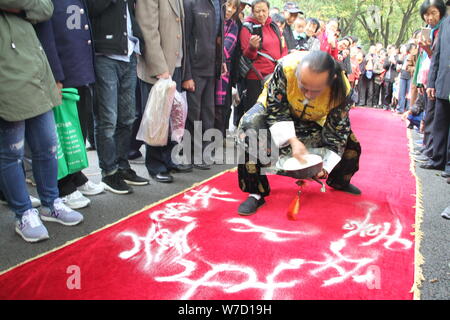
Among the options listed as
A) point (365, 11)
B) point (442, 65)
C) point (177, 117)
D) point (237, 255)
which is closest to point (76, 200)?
point (177, 117)

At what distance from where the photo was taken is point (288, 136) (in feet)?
7.54

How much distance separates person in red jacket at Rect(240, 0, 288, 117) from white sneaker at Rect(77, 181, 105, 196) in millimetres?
1963

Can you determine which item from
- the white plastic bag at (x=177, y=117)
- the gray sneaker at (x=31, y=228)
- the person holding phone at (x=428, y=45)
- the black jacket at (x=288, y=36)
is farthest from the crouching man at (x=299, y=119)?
the black jacket at (x=288, y=36)

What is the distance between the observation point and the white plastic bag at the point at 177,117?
3.05 meters

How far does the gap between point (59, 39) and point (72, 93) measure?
31 cm

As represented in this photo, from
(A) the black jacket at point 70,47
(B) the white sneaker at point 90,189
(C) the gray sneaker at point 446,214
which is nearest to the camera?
(A) the black jacket at point 70,47

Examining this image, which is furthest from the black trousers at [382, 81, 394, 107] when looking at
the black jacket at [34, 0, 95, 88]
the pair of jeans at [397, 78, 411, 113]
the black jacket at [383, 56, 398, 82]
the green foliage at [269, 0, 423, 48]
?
the black jacket at [34, 0, 95, 88]

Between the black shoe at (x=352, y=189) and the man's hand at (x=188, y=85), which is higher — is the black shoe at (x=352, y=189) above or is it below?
below

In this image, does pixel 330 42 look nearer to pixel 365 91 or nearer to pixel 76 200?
pixel 76 200

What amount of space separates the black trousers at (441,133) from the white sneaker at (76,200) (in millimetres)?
3271

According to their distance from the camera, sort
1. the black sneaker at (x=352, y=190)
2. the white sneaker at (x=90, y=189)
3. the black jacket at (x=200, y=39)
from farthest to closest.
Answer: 1. the black jacket at (x=200, y=39)
2. the black sneaker at (x=352, y=190)
3. the white sneaker at (x=90, y=189)

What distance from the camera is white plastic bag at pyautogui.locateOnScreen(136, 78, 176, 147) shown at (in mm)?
2775

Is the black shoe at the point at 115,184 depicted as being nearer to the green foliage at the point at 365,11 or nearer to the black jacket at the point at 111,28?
the black jacket at the point at 111,28

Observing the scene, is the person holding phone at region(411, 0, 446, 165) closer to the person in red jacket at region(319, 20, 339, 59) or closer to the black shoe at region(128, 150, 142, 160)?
the person in red jacket at region(319, 20, 339, 59)
